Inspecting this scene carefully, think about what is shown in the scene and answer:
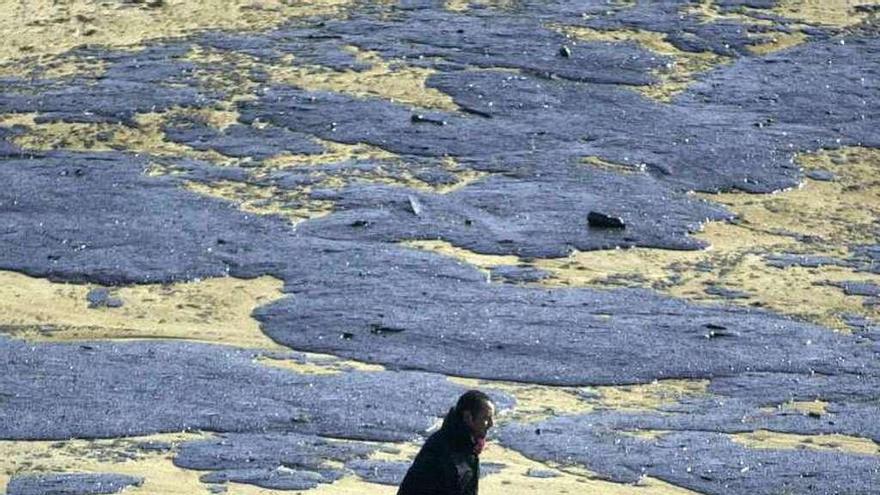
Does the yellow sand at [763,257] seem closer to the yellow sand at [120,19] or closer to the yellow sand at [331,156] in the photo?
the yellow sand at [331,156]

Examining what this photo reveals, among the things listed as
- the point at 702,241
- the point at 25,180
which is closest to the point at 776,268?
the point at 702,241

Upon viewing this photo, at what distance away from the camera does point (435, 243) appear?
18.6 meters

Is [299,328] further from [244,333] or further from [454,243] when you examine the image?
[454,243]

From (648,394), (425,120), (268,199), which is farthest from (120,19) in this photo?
(648,394)

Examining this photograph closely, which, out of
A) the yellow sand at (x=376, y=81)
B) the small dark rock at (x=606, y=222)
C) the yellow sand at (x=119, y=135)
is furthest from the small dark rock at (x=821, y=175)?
Result: the yellow sand at (x=119, y=135)

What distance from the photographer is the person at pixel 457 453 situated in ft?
31.1

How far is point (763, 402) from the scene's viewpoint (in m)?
15.2

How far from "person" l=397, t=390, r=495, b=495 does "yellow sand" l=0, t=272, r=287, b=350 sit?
21.4 ft

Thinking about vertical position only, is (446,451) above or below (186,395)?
above

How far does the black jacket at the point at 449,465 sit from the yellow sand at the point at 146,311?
651cm

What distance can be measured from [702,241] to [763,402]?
14.2ft

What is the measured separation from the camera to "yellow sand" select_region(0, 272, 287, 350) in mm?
16375

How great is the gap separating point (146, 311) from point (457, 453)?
789 cm

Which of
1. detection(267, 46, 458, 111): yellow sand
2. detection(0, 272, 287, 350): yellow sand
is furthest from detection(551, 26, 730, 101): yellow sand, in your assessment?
detection(0, 272, 287, 350): yellow sand
